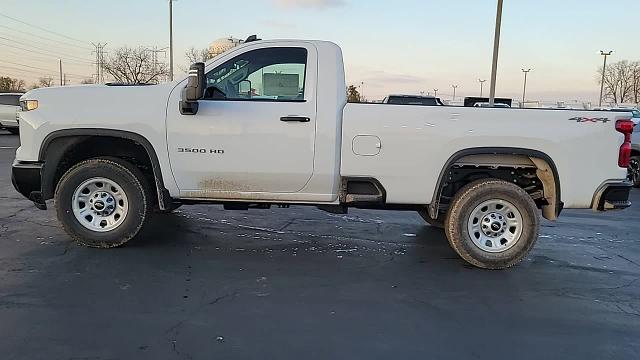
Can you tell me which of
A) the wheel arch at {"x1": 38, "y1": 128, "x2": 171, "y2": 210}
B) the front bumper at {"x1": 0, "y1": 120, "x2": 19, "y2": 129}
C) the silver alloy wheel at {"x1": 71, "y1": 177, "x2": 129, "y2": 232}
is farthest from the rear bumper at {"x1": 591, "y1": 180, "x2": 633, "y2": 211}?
the front bumper at {"x1": 0, "y1": 120, "x2": 19, "y2": 129}

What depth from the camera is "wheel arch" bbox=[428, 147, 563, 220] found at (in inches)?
217

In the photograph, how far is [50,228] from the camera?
6793 millimetres

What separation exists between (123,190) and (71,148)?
710 millimetres

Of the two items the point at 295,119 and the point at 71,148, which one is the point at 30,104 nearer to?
the point at 71,148

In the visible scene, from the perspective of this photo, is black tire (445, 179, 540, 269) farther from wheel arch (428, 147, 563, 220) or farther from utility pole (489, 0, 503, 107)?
utility pole (489, 0, 503, 107)

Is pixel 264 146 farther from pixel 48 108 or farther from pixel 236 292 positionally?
pixel 48 108

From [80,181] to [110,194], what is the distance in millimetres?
327

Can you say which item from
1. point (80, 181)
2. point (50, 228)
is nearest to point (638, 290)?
point (80, 181)

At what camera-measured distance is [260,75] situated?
19.1 ft

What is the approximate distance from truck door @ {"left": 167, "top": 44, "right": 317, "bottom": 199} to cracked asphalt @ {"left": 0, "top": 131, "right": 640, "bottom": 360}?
0.80m

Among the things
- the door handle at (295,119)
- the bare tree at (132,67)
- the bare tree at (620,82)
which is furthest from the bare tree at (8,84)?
the bare tree at (620,82)

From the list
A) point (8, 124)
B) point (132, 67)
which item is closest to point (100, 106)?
point (8, 124)

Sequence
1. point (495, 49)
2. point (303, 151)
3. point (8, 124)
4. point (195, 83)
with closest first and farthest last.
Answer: point (195, 83), point (303, 151), point (495, 49), point (8, 124)

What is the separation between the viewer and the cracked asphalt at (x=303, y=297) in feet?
12.3
